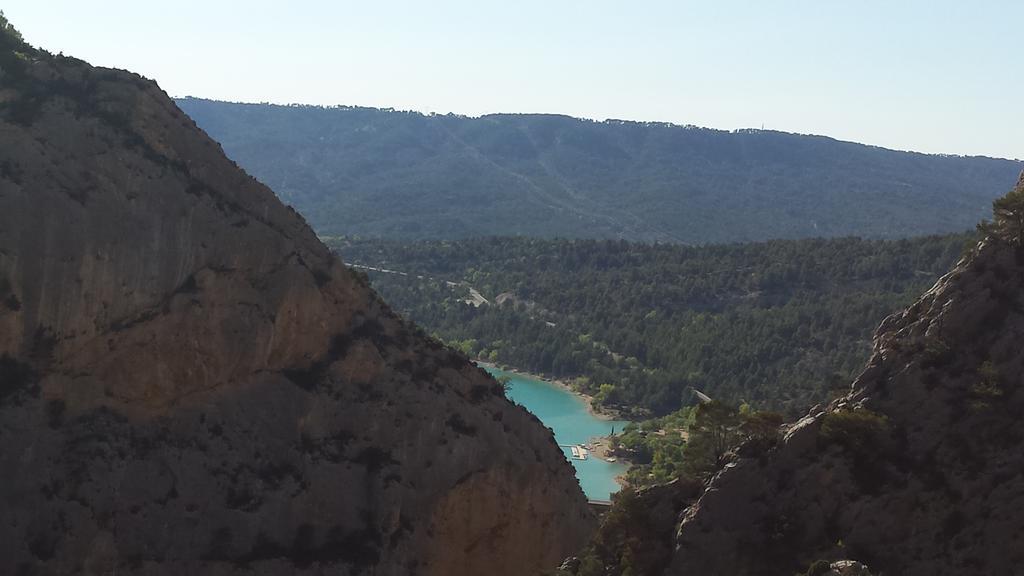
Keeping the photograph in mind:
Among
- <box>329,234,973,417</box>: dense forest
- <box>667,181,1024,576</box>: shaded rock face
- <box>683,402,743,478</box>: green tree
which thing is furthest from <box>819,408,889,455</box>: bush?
<box>329,234,973,417</box>: dense forest

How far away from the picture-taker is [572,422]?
92.8 meters

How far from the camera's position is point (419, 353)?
3156 centimetres

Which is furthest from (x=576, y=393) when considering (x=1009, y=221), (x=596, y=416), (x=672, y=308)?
(x=1009, y=221)

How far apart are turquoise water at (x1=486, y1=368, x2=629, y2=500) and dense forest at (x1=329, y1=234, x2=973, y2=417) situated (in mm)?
2707

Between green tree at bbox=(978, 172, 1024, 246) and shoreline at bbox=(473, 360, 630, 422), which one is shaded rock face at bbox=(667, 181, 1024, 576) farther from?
shoreline at bbox=(473, 360, 630, 422)

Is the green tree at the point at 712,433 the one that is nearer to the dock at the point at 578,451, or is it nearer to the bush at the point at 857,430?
the bush at the point at 857,430

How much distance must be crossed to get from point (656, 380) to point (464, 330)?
2806cm

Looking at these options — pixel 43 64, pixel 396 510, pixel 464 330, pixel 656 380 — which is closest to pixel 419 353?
pixel 396 510

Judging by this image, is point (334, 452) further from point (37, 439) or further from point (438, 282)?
point (438, 282)

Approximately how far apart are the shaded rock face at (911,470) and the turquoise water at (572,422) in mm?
47662

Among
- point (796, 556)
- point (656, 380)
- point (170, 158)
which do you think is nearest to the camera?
point (796, 556)

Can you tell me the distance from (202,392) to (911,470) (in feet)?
57.9

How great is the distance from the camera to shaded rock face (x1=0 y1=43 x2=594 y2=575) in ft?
84.0

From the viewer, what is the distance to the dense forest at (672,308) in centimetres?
9638
